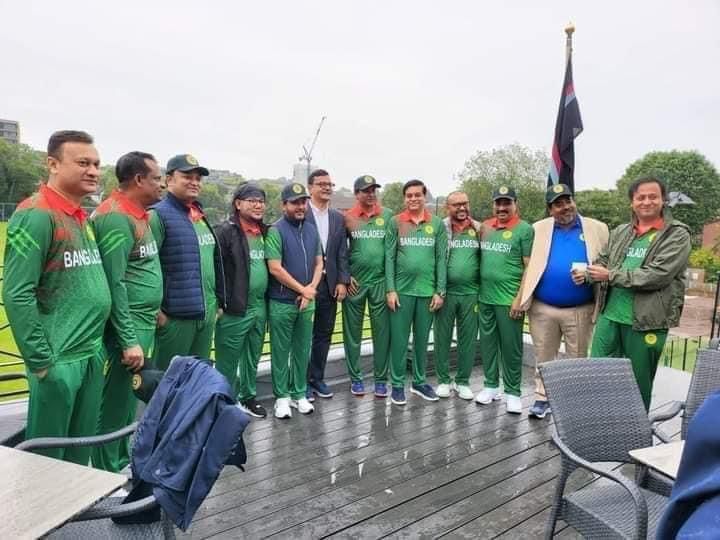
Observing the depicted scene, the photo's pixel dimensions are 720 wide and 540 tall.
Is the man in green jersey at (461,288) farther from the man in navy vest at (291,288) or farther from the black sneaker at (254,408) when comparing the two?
the black sneaker at (254,408)

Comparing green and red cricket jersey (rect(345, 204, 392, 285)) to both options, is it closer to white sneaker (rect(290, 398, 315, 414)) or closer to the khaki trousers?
white sneaker (rect(290, 398, 315, 414))

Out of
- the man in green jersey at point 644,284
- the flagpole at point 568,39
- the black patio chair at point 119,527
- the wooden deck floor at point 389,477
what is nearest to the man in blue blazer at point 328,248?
the wooden deck floor at point 389,477

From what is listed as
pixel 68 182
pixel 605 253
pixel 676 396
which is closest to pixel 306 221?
pixel 68 182

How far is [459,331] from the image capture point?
4168 millimetres

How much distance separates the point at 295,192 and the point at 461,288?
1.53 meters

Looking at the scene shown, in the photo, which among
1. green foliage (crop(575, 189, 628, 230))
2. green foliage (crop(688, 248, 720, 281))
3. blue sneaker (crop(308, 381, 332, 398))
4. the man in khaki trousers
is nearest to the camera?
the man in khaki trousers

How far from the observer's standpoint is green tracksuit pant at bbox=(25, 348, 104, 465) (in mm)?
1998

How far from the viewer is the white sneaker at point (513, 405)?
154 inches

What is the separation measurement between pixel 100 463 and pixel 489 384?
113 inches

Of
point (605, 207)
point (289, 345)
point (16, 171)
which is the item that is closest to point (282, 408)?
point (289, 345)

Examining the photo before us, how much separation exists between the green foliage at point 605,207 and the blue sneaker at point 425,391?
3646 centimetres

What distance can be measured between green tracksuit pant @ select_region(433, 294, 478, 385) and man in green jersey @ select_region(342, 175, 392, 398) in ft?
1.48

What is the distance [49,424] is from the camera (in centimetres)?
202

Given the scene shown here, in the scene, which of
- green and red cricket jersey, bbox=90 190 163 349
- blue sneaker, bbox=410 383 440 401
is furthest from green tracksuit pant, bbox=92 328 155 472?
blue sneaker, bbox=410 383 440 401
